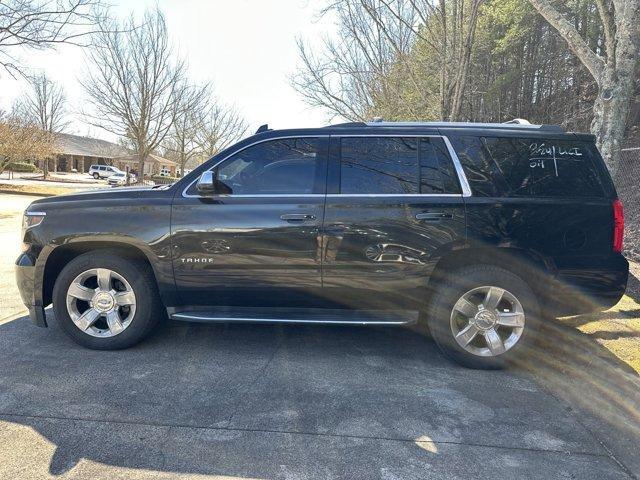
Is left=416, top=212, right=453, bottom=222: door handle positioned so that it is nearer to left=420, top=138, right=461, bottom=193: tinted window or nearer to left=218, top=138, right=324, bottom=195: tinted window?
left=420, top=138, right=461, bottom=193: tinted window

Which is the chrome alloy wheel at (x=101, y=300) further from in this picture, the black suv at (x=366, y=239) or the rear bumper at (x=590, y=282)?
the rear bumper at (x=590, y=282)

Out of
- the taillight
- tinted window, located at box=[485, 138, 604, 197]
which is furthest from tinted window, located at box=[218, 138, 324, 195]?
the taillight

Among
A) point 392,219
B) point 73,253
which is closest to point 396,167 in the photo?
point 392,219

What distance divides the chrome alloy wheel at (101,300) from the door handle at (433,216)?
8.33 feet

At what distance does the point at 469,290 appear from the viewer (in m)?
3.76

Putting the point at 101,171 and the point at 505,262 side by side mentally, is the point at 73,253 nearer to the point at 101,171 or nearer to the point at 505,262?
the point at 505,262

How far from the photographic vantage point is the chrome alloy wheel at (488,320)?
3.76 metres

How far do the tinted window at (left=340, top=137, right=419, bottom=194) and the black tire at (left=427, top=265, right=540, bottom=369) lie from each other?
0.84 meters

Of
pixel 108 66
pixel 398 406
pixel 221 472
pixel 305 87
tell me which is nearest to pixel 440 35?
pixel 305 87

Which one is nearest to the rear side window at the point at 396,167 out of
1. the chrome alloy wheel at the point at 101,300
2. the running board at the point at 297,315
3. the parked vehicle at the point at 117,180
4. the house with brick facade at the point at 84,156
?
the running board at the point at 297,315

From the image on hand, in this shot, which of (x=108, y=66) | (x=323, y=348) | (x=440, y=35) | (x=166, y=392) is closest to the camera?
(x=166, y=392)

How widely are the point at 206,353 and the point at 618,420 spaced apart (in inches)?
124

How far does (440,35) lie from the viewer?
11.0m

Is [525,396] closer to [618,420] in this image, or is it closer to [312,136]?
[618,420]
